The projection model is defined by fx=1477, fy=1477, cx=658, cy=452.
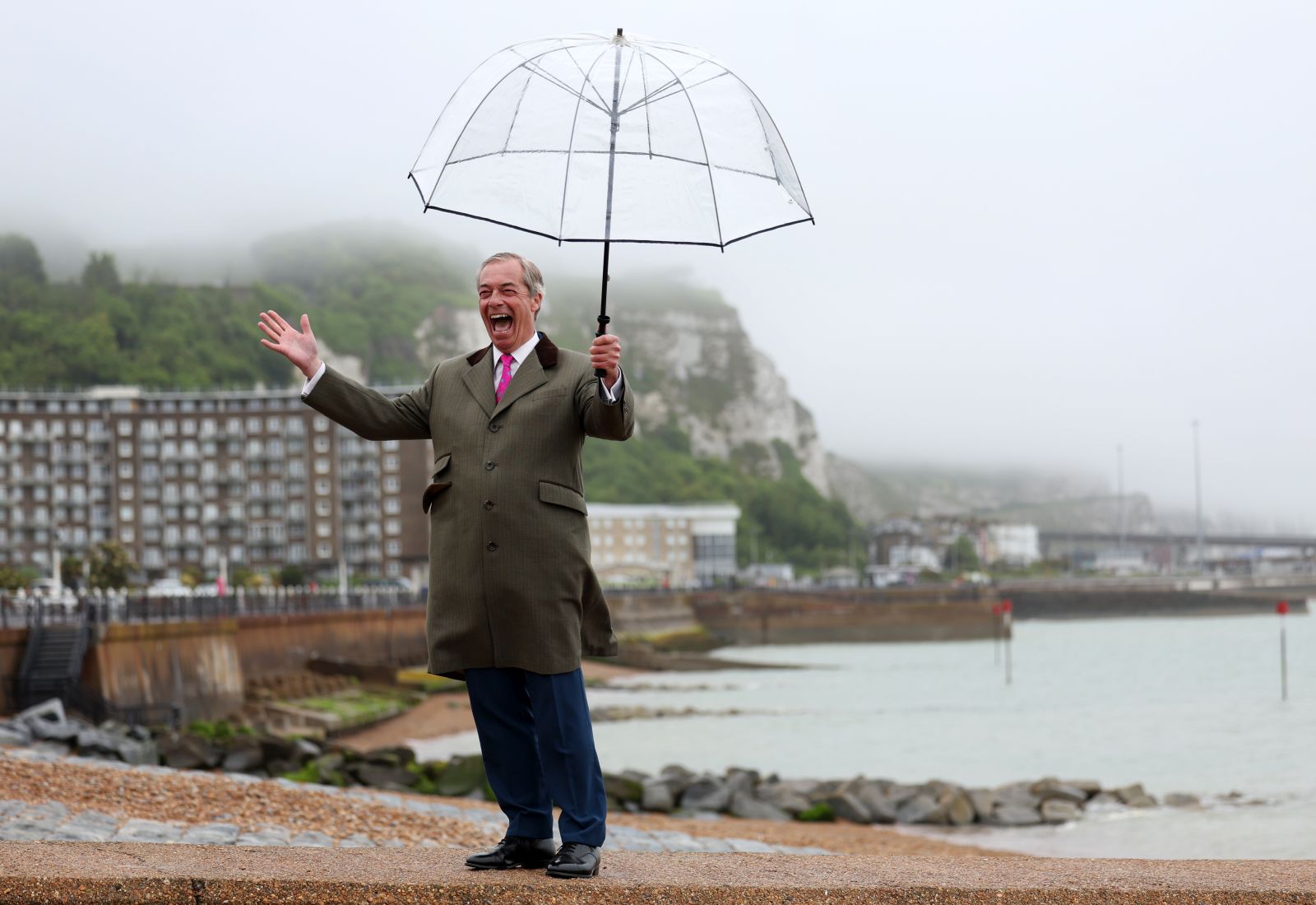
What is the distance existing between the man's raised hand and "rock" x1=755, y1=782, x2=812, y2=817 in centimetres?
1471

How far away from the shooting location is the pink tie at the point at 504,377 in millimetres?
4828

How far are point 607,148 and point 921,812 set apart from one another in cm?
1567

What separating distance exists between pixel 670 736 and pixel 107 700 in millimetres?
13830

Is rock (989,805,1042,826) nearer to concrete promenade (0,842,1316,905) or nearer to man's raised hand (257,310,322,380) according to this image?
concrete promenade (0,842,1316,905)

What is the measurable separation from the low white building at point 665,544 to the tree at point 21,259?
226ft

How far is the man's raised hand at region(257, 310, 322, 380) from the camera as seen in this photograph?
15.6ft

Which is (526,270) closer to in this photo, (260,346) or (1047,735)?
(1047,735)

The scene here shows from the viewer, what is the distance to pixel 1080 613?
127500 millimetres

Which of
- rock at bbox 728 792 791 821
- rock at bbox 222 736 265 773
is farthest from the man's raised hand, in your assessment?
rock at bbox 728 792 791 821

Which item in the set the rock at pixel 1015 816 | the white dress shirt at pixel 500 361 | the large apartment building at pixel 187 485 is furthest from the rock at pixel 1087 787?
the large apartment building at pixel 187 485

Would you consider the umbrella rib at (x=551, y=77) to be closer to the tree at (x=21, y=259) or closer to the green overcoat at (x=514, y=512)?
the green overcoat at (x=514, y=512)

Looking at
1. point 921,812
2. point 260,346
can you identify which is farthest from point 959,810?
point 260,346

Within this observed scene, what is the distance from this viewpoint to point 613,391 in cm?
452

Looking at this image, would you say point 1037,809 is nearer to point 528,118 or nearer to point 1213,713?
point 528,118
